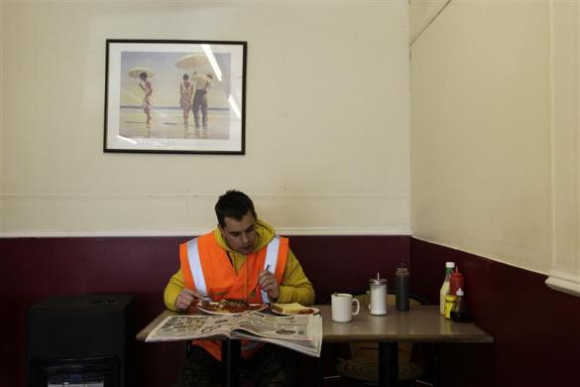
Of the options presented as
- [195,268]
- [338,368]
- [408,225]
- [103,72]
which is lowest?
[338,368]

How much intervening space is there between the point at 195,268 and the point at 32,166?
1518mm

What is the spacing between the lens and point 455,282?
2266 mm

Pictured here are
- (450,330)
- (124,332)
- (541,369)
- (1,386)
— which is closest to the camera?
(541,369)

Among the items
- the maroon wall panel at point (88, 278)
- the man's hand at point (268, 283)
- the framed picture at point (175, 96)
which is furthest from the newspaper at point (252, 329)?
the framed picture at point (175, 96)

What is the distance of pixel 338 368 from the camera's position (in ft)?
8.44

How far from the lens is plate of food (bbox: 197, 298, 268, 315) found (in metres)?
2.23

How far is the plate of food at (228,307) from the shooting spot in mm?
2232

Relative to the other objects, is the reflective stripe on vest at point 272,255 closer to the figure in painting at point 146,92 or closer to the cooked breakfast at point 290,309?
the cooked breakfast at point 290,309

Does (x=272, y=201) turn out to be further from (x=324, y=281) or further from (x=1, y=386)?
(x=1, y=386)

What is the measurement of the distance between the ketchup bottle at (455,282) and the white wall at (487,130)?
0.14m

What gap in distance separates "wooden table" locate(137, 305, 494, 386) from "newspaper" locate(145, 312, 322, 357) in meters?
0.06

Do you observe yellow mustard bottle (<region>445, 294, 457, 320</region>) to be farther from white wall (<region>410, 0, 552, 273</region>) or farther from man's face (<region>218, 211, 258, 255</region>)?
man's face (<region>218, 211, 258, 255</region>)

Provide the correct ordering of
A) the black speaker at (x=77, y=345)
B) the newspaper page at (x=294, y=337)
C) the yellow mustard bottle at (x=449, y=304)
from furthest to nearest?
the black speaker at (x=77, y=345) → the yellow mustard bottle at (x=449, y=304) → the newspaper page at (x=294, y=337)

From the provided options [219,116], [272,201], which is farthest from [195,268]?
[219,116]
